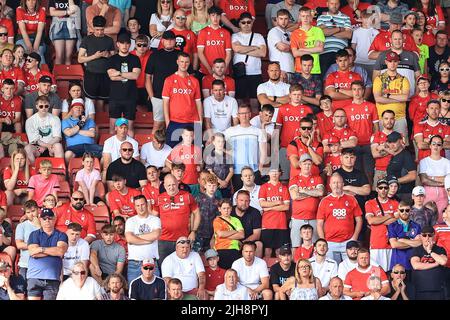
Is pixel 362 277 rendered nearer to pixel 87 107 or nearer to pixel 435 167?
pixel 435 167

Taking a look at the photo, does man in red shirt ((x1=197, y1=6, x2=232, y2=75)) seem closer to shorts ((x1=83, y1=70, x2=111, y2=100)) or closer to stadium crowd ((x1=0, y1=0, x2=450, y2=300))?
stadium crowd ((x1=0, y1=0, x2=450, y2=300))

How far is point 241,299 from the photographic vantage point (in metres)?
23.8

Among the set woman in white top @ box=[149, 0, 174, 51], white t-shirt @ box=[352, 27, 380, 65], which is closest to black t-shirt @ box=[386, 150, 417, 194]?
white t-shirt @ box=[352, 27, 380, 65]

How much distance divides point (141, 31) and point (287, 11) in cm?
229

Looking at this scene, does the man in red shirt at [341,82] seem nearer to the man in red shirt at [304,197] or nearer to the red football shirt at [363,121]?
the red football shirt at [363,121]

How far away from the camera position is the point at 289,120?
26406 millimetres

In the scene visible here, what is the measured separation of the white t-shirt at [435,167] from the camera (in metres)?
26.0

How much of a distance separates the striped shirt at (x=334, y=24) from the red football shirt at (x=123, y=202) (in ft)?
13.9

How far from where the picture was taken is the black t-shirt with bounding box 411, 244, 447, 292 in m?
24.5

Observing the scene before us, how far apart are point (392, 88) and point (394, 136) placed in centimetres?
111

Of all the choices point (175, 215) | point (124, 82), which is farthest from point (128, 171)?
point (124, 82)

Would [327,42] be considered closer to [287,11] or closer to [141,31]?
[287,11]

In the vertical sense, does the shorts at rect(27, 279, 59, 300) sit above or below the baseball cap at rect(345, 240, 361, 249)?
below

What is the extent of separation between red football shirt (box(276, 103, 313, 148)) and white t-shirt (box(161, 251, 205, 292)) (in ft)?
9.23
